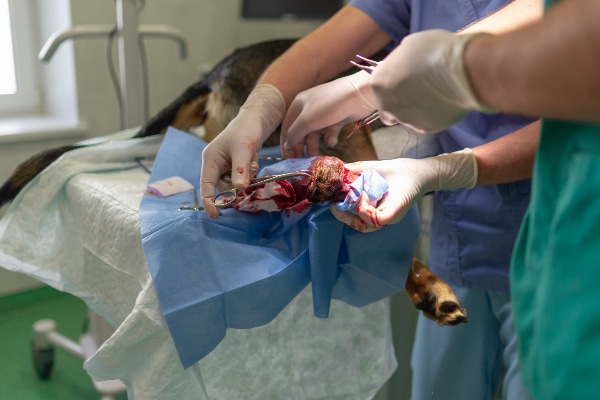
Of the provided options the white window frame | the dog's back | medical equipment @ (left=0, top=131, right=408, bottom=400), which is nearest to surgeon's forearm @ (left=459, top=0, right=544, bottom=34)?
the dog's back

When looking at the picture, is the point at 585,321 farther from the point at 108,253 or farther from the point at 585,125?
the point at 108,253

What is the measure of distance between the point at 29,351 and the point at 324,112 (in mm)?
1661

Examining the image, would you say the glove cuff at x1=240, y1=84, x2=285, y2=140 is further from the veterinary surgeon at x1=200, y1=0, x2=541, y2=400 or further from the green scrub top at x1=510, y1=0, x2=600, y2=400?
the green scrub top at x1=510, y1=0, x2=600, y2=400

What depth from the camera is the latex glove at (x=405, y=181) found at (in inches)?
33.0

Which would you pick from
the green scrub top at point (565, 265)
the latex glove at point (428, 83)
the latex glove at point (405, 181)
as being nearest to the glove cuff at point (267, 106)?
the latex glove at point (405, 181)

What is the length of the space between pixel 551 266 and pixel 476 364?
680 mm

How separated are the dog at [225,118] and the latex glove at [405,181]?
0.21 metres

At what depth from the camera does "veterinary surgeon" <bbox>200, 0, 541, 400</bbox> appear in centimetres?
99

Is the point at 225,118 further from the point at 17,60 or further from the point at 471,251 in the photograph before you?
the point at 17,60

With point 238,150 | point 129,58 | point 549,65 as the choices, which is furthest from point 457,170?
point 129,58

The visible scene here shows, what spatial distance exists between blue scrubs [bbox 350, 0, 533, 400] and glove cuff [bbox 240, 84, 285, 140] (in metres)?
0.28

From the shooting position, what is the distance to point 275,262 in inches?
34.9

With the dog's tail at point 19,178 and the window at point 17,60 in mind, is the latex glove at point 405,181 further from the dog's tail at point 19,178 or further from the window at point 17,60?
the window at point 17,60

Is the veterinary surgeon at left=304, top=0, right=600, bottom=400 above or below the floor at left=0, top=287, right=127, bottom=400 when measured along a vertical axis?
above
